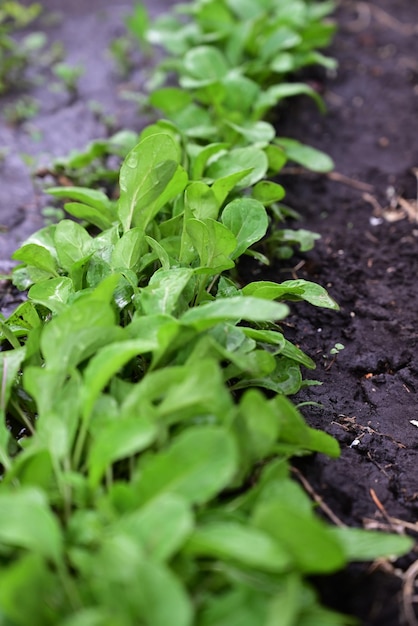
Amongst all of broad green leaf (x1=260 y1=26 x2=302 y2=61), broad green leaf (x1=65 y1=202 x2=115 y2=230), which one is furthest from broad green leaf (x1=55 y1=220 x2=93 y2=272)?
broad green leaf (x1=260 y1=26 x2=302 y2=61)

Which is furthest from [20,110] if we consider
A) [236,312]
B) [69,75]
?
[236,312]

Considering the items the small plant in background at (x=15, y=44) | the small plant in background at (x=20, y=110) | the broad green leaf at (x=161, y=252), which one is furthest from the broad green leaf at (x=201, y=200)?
the small plant in background at (x=15, y=44)

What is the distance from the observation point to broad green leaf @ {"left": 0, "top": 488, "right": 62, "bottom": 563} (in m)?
0.75

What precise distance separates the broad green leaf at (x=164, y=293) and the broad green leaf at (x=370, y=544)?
0.47m

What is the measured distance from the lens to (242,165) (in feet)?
5.05

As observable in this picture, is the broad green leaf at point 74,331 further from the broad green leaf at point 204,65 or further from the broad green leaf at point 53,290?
the broad green leaf at point 204,65

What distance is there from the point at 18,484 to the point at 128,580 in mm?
300

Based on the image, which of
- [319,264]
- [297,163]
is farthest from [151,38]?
[319,264]

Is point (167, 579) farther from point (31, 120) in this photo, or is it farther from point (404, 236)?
point (31, 120)

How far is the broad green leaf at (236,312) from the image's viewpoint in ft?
3.07

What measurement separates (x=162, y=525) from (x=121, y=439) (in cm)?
14

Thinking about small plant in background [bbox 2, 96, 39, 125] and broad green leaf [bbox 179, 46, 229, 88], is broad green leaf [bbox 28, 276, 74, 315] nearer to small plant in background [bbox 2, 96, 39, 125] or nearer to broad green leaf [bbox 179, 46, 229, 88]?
broad green leaf [bbox 179, 46, 229, 88]

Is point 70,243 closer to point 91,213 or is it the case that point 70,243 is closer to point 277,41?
point 91,213

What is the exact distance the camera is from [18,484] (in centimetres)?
93
